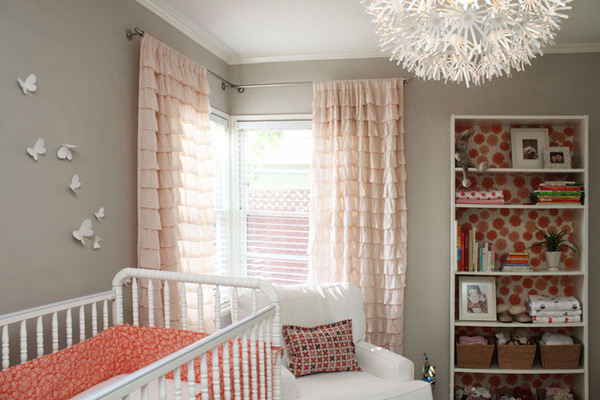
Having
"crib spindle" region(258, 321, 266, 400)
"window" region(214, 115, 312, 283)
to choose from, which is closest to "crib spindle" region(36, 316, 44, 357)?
"crib spindle" region(258, 321, 266, 400)

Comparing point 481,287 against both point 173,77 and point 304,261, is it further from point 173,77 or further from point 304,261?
point 173,77

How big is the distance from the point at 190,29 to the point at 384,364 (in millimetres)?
2393

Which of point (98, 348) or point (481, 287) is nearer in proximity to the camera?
point (98, 348)

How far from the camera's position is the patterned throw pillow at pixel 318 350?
2.82m

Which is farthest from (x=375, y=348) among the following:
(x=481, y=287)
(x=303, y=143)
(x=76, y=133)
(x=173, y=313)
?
(x=76, y=133)

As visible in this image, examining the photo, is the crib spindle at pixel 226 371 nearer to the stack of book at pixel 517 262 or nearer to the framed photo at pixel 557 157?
the stack of book at pixel 517 262

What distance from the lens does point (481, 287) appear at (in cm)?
349

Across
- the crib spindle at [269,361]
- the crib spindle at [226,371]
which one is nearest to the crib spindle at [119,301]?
the crib spindle at [269,361]

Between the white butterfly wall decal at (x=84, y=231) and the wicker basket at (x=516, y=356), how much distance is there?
2696 millimetres

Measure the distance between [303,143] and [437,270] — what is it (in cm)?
142

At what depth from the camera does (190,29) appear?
3291mm

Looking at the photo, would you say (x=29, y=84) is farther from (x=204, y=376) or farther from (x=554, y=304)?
(x=554, y=304)

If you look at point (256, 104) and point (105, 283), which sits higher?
point (256, 104)

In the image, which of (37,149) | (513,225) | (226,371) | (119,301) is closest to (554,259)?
(513,225)
